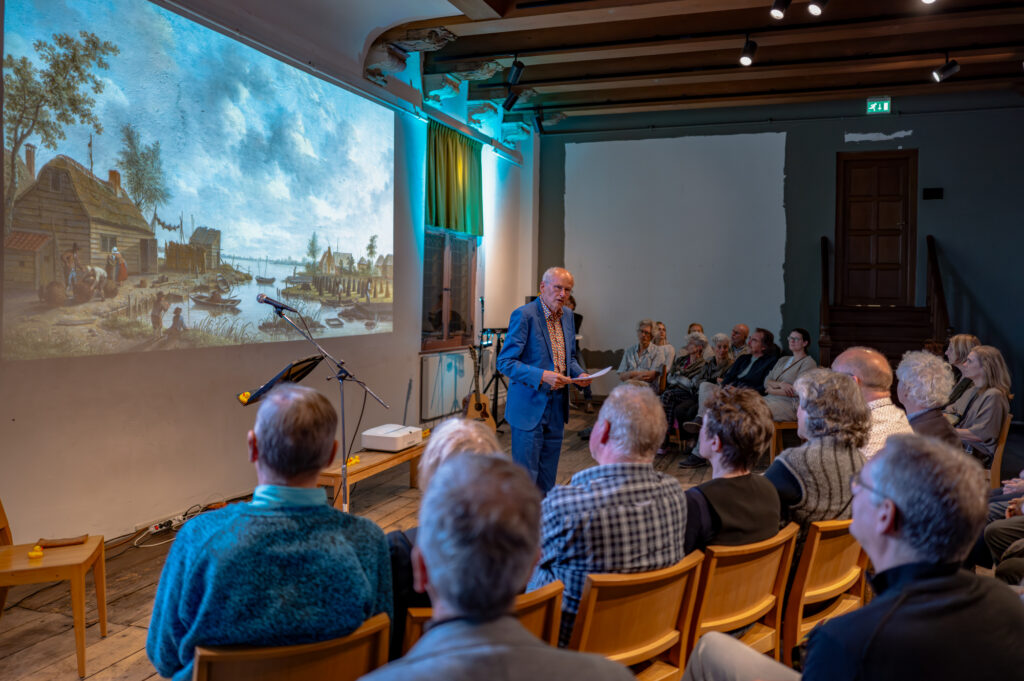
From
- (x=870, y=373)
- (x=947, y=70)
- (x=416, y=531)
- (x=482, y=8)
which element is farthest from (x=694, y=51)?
(x=416, y=531)

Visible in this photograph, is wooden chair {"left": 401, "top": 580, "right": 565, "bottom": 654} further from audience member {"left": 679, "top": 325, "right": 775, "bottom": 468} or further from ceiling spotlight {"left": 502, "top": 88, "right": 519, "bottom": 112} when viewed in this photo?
ceiling spotlight {"left": 502, "top": 88, "right": 519, "bottom": 112}

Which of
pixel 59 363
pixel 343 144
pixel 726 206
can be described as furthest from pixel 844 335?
pixel 59 363

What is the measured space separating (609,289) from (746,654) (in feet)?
25.4

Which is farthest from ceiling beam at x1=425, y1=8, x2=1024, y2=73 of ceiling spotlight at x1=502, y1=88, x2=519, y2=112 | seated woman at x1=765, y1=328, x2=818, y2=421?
seated woman at x1=765, y1=328, x2=818, y2=421

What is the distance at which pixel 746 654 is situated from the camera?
1.75m

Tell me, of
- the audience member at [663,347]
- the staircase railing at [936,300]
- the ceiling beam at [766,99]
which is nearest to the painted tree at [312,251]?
the audience member at [663,347]

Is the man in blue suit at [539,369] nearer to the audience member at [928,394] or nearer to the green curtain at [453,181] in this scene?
the audience member at [928,394]

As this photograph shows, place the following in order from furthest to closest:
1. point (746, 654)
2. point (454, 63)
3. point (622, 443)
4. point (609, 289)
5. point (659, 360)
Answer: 1. point (609, 289)
2. point (659, 360)
3. point (454, 63)
4. point (622, 443)
5. point (746, 654)

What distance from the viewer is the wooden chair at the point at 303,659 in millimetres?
1316

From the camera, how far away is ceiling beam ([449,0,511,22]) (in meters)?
5.07

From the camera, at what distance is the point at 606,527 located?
1774mm

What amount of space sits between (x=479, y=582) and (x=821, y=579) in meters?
1.70

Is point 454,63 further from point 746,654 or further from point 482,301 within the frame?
point 746,654

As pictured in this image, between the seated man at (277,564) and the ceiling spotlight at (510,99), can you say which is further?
the ceiling spotlight at (510,99)
